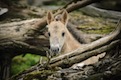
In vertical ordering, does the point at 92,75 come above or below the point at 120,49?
below

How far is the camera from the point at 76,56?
4.29 metres

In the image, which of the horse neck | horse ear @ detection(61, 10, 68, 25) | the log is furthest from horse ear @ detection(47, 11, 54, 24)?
the log

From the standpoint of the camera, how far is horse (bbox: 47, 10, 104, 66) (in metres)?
5.50

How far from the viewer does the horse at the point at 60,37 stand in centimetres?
550

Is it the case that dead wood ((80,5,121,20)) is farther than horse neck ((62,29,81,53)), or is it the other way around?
dead wood ((80,5,121,20))


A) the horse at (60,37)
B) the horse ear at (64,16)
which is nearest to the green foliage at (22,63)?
the horse at (60,37)

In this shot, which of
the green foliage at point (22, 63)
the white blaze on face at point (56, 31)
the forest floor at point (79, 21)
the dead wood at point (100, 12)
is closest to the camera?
the white blaze on face at point (56, 31)

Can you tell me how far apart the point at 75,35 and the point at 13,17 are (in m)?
1.72

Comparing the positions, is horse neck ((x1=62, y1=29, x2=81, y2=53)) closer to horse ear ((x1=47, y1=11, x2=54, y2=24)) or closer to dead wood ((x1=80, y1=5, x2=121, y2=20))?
horse ear ((x1=47, y1=11, x2=54, y2=24))

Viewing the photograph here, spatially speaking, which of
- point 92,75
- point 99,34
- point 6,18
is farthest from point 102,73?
point 6,18

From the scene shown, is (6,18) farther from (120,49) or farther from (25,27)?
(120,49)

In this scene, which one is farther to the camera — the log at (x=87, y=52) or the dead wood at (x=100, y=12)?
the dead wood at (x=100, y=12)

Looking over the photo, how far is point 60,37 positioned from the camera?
18.6 ft

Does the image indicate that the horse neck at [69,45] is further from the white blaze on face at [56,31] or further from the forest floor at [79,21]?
the forest floor at [79,21]
